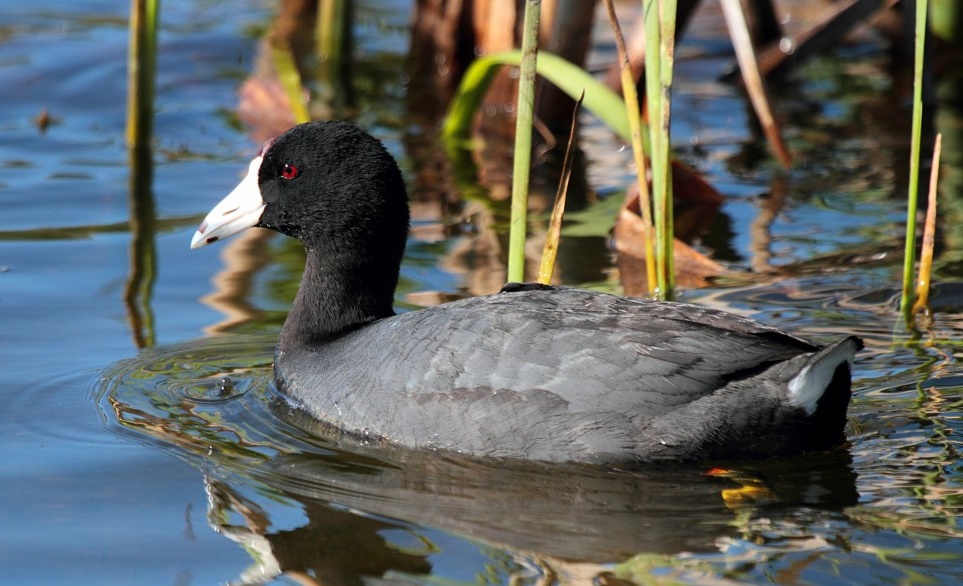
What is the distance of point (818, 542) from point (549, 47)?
172 inches

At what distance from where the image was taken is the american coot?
4.13 m

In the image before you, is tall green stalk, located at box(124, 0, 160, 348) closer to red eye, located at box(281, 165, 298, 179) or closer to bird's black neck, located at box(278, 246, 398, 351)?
bird's black neck, located at box(278, 246, 398, 351)

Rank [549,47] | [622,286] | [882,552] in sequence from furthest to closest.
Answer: [549,47], [622,286], [882,552]

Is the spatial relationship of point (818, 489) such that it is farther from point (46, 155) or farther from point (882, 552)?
point (46, 155)

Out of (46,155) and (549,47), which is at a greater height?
(549,47)

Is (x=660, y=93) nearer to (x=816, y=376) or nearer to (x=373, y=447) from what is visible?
(x=816, y=376)

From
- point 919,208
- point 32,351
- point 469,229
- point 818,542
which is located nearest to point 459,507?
point 818,542

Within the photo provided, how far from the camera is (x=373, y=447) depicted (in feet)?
14.6

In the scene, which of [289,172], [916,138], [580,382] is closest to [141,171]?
[289,172]

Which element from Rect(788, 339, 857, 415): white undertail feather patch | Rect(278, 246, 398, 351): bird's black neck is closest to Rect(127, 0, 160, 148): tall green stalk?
Rect(278, 246, 398, 351): bird's black neck

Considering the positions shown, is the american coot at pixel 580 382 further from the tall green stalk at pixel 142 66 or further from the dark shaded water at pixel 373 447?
the tall green stalk at pixel 142 66

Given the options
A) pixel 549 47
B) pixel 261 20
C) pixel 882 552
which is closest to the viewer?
pixel 882 552

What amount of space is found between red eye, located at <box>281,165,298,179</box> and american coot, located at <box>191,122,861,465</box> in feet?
2.07

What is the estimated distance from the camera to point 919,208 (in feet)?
22.5
